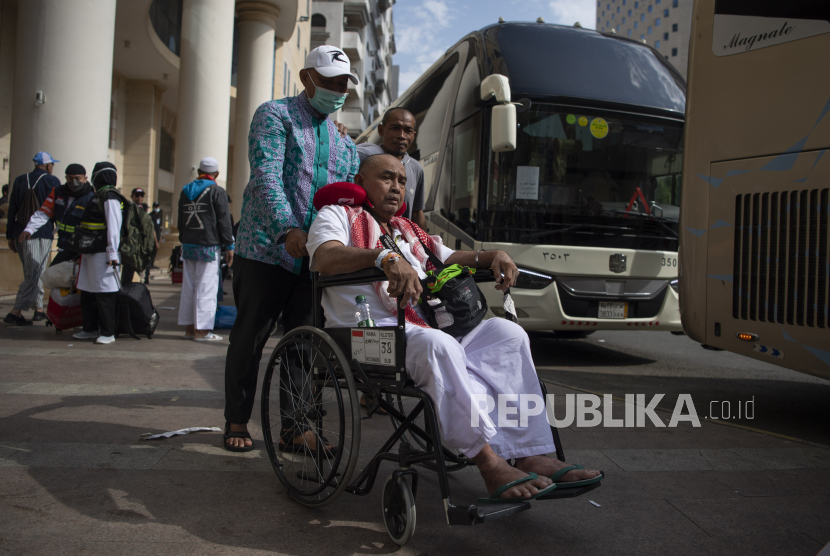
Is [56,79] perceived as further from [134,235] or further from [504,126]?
[504,126]

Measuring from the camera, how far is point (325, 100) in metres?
3.31

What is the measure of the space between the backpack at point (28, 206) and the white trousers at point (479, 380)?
6718 mm

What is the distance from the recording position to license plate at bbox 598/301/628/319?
6406 millimetres

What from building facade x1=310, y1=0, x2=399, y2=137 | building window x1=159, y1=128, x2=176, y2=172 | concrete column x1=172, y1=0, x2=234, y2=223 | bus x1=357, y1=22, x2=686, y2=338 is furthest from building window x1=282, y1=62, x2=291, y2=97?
bus x1=357, y1=22, x2=686, y2=338

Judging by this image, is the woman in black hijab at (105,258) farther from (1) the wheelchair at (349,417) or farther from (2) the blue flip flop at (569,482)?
(2) the blue flip flop at (569,482)

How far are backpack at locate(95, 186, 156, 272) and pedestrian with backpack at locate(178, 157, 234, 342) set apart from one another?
0.34 meters

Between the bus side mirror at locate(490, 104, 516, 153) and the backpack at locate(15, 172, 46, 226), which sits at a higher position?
the bus side mirror at locate(490, 104, 516, 153)

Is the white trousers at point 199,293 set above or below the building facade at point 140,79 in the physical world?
below

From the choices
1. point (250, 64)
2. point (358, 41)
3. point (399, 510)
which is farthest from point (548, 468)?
point (358, 41)

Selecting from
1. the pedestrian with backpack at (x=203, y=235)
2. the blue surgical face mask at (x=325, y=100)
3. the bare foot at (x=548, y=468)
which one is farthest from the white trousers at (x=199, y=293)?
the bare foot at (x=548, y=468)

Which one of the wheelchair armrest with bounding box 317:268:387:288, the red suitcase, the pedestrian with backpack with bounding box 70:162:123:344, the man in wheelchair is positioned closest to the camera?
the man in wheelchair

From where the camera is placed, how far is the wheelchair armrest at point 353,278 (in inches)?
95.0

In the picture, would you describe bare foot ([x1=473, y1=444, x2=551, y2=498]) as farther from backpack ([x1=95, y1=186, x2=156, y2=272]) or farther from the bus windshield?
backpack ([x1=95, y1=186, x2=156, y2=272])

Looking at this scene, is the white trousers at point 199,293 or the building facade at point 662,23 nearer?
the white trousers at point 199,293
